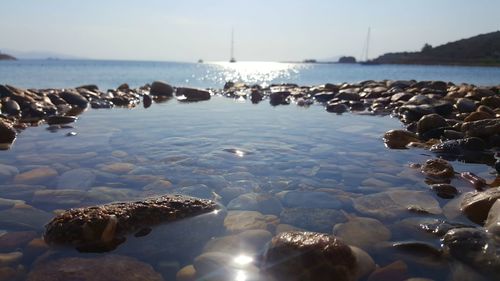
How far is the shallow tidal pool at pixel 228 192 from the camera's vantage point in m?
3.52

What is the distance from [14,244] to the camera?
375cm

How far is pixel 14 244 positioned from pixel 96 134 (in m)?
5.81

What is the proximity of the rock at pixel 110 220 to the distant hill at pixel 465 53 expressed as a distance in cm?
9819

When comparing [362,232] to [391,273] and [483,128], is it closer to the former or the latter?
[391,273]

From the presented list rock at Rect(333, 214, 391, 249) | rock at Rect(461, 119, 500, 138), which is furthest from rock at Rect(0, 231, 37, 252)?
rock at Rect(461, 119, 500, 138)

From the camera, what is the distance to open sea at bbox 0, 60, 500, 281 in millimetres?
3477

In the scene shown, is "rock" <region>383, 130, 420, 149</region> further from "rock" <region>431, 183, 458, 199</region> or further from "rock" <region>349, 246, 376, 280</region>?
"rock" <region>349, 246, 376, 280</region>

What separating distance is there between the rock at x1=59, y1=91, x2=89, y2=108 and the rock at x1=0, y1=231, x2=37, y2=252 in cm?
1213

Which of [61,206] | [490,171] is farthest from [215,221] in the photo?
[490,171]

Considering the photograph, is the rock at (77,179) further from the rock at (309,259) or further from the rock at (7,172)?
the rock at (309,259)

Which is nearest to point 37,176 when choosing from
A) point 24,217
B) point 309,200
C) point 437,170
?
point 24,217


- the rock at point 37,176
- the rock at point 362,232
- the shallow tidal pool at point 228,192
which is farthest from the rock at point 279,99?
the rock at point 362,232

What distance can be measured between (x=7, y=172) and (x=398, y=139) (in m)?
7.09

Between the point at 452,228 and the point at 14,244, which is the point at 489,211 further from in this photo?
the point at 14,244
